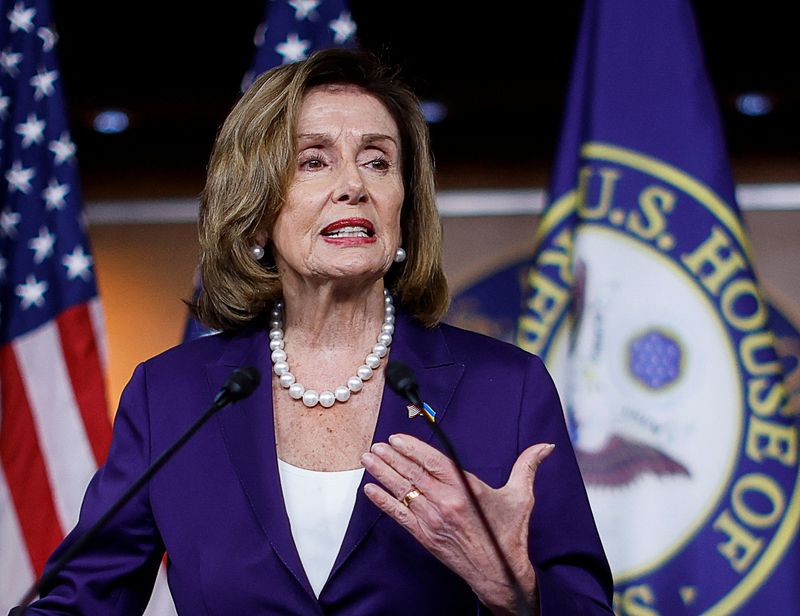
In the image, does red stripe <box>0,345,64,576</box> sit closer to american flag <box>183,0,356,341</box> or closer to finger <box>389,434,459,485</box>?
american flag <box>183,0,356,341</box>

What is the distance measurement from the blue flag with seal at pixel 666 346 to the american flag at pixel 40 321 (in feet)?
3.68

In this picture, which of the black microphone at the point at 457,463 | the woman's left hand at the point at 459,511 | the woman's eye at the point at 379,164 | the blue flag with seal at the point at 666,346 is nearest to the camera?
the black microphone at the point at 457,463

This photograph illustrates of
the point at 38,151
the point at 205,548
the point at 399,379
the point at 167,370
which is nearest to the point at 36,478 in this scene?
the point at 38,151

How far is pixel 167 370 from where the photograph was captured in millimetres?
1927

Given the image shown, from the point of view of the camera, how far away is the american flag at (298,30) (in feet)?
9.30

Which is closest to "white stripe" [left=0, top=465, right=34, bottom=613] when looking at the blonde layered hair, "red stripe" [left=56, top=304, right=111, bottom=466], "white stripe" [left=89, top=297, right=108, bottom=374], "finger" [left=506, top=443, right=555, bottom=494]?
"red stripe" [left=56, top=304, right=111, bottom=466]

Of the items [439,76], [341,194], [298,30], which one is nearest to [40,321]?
[298,30]

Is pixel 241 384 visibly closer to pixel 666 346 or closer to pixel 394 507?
pixel 394 507

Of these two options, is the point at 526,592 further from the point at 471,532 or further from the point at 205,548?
the point at 205,548

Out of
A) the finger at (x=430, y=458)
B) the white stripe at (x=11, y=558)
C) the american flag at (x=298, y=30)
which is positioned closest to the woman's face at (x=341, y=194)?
the finger at (x=430, y=458)

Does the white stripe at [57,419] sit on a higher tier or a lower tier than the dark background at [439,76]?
lower

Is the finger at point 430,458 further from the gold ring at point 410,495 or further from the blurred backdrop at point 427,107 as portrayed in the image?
the blurred backdrop at point 427,107

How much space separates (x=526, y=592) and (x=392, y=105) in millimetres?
926

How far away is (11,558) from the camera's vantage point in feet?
8.96
